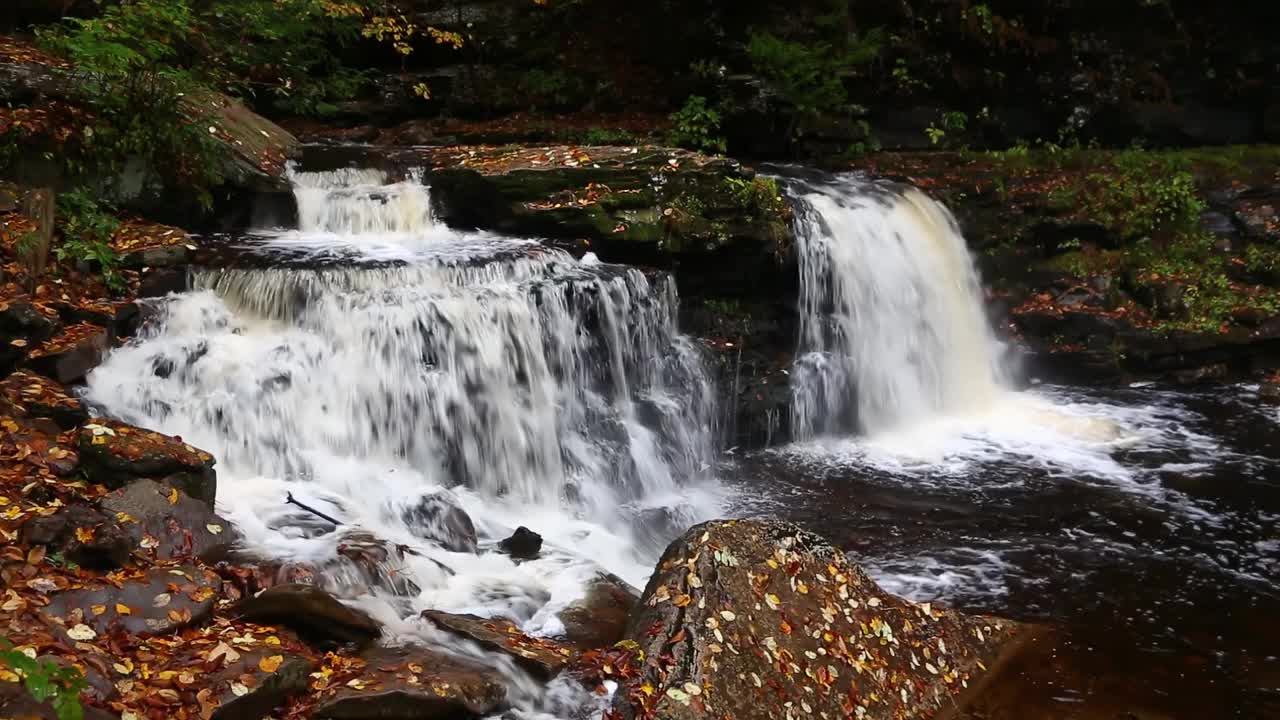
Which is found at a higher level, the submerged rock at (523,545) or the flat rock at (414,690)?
the flat rock at (414,690)

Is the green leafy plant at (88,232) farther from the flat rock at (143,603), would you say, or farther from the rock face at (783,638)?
the rock face at (783,638)

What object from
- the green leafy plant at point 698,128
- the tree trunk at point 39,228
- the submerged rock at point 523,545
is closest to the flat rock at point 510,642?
the submerged rock at point 523,545

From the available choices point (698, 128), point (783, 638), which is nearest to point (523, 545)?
point (783, 638)

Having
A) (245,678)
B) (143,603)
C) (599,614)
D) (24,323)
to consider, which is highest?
(24,323)

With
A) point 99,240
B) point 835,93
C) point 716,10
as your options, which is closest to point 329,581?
point 99,240

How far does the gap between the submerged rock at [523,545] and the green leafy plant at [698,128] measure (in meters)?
7.97

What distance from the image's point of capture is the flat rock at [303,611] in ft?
13.8

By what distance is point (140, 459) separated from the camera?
16.7ft

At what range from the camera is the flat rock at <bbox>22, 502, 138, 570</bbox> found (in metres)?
4.20

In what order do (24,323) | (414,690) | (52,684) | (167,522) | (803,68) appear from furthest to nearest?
1. (803,68)
2. (24,323)
3. (167,522)
4. (414,690)
5. (52,684)

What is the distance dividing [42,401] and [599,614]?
3489 millimetres

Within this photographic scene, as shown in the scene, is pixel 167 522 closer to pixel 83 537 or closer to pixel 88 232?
pixel 83 537

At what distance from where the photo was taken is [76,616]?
12.4ft

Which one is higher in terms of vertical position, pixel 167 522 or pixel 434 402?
pixel 434 402
